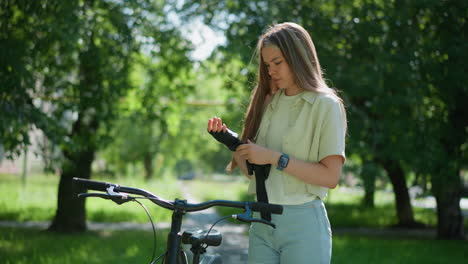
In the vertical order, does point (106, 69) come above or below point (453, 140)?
above

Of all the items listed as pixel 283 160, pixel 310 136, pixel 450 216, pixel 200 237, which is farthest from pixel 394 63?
pixel 200 237

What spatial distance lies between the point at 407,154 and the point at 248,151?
7.13m

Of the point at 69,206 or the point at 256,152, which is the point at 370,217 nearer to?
the point at 69,206

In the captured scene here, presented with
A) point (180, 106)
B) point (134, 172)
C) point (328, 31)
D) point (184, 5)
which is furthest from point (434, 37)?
point (134, 172)

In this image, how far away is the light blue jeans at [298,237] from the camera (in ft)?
6.97

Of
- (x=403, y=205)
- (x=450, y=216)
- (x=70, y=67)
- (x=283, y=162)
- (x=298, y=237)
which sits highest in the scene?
(x=70, y=67)

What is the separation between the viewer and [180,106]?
1150cm

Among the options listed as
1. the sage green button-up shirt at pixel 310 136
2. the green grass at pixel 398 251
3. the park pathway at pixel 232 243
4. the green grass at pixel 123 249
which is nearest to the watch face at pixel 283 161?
the sage green button-up shirt at pixel 310 136

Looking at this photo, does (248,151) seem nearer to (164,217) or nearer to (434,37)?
(434,37)

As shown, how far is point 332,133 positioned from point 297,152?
17 centimetres

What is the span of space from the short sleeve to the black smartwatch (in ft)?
0.46

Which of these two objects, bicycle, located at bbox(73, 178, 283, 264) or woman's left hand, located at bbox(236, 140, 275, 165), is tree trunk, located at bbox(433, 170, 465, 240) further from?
bicycle, located at bbox(73, 178, 283, 264)

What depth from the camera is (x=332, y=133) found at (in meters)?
2.14

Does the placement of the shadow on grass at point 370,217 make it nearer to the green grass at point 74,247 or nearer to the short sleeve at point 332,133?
the green grass at point 74,247
